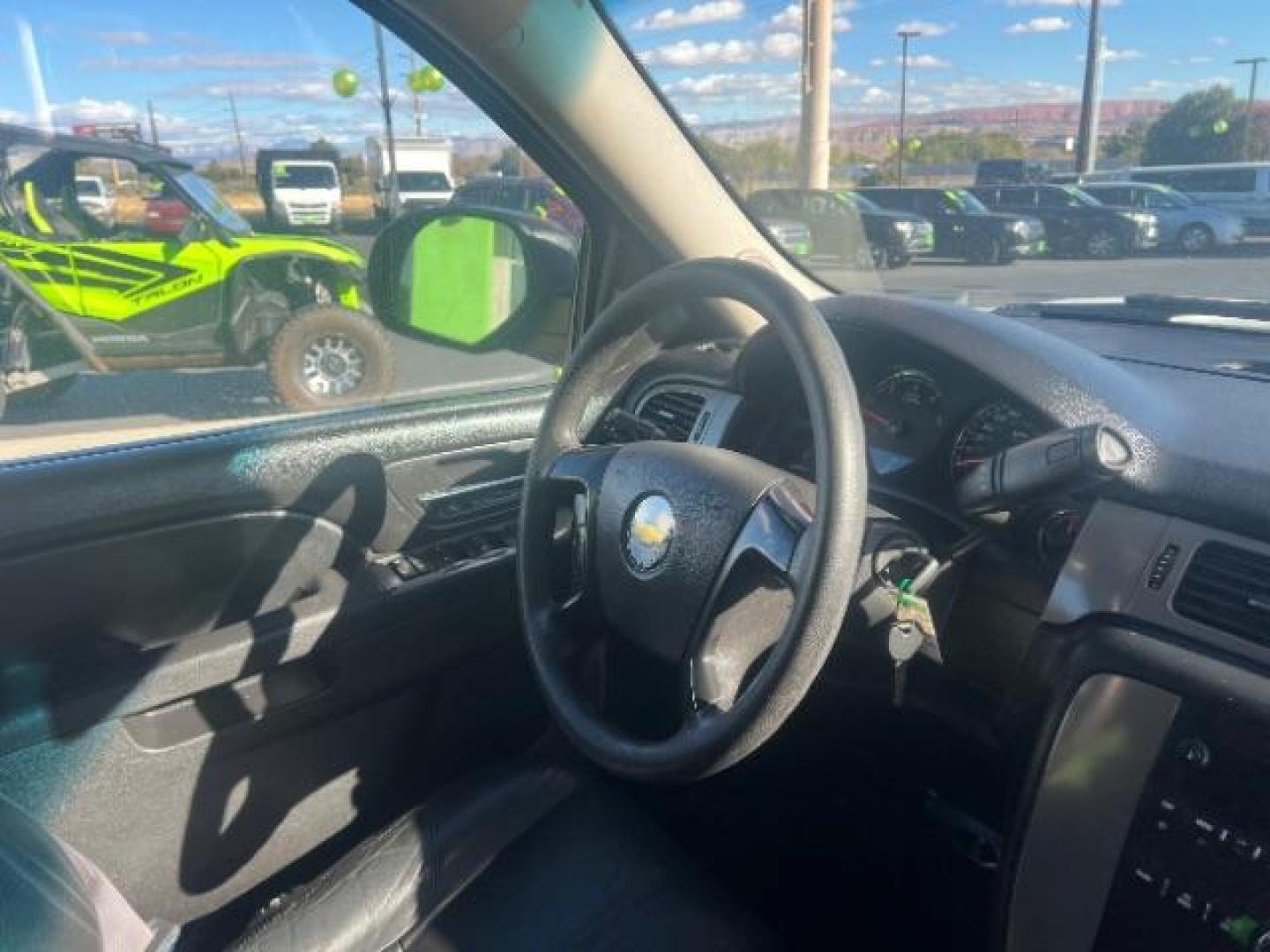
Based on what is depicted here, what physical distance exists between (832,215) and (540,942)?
5.40ft

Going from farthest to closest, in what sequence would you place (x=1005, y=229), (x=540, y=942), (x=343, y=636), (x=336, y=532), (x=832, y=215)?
1. (x=1005, y=229)
2. (x=832, y=215)
3. (x=336, y=532)
4. (x=343, y=636)
5. (x=540, y=942)

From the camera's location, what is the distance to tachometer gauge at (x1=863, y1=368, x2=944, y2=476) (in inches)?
72.1

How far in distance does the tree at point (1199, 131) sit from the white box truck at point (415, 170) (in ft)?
4.44

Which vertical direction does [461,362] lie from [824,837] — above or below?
above

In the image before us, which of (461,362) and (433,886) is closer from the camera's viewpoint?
(433,886)

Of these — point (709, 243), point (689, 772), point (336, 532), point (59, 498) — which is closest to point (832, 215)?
point (709, 243)

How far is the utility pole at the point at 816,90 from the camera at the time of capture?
2230 mm

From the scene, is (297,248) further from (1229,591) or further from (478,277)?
(1229,591)

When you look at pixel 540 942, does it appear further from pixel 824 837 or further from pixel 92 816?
pixel 92 816

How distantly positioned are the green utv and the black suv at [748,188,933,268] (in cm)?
105

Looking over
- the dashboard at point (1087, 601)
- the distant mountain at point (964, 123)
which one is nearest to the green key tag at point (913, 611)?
the dashboard at point (1087, 601)

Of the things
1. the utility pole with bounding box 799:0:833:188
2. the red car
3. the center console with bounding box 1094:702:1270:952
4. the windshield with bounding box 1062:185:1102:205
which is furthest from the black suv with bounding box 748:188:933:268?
the red car

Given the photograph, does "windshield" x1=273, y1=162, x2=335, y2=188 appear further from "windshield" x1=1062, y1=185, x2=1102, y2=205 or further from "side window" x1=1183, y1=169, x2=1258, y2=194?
"side window" x1=1183, y1=169, x2=1258, y2=194

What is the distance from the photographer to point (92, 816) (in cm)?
192
